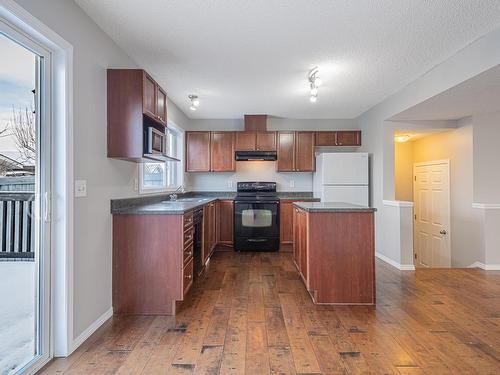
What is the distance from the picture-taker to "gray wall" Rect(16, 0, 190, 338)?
214 centimetres

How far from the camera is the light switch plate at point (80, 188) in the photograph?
2.15 metres

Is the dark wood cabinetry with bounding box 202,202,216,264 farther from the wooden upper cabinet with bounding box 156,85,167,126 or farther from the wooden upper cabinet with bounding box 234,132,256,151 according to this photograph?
the wooden upper cabinet with bounding box 156,85,167,126

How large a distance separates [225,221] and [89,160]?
3263 mm

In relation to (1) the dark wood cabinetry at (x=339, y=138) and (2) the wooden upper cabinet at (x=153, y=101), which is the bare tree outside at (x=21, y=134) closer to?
(2) the wooden upper cabinet at (x=153, y=101)

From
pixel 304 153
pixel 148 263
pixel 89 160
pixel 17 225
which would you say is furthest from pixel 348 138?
pixel 17 225

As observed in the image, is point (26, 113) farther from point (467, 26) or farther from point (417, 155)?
point (417, 155)

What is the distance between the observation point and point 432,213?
5.34 meters

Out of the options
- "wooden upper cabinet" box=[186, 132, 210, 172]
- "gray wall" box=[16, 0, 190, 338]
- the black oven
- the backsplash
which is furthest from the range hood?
"gray wall" box=[16, 0, 190, 338]

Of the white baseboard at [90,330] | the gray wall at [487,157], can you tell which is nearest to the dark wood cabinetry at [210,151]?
the white baseboard at [90,330]

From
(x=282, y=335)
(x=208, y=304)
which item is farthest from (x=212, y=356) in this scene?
(x=208, y=304)

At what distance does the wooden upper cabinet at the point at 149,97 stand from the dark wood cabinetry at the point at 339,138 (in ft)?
11.4

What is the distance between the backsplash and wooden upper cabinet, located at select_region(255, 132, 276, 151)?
42 centimetres

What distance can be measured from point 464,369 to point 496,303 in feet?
4.89

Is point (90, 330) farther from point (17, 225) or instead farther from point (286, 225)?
point (286, 225)
